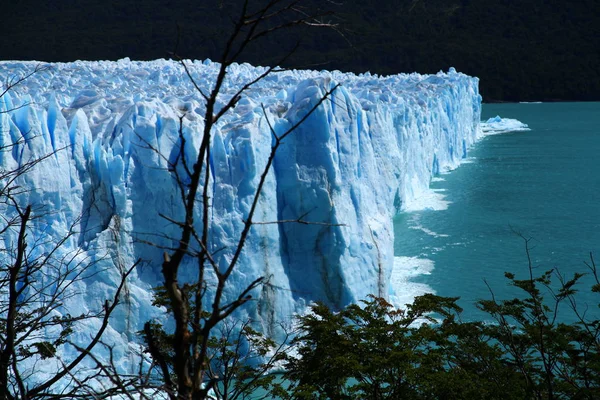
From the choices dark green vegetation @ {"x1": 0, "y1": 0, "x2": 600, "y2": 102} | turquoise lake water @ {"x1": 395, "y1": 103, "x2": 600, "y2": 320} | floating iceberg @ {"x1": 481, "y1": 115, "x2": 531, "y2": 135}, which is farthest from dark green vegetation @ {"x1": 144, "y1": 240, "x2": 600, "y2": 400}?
dark green vegetation @ {"x1": 0, "y1": 0, "x2": 600, "y2": 102}

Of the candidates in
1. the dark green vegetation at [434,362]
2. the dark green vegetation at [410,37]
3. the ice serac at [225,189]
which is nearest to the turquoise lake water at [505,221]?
the ice serac at [225,189]

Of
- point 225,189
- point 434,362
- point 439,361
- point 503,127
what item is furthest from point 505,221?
point 503,127

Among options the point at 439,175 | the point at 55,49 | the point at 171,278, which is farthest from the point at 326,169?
the point at 55,49

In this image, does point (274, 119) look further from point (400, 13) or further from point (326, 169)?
point (400, 13)

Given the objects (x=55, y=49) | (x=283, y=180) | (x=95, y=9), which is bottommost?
(x=283, y=180)

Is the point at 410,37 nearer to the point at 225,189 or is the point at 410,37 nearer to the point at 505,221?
the point at 505,221

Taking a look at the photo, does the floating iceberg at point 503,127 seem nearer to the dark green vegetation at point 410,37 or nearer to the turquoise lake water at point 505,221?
the turquoise lake water at point 505,221
